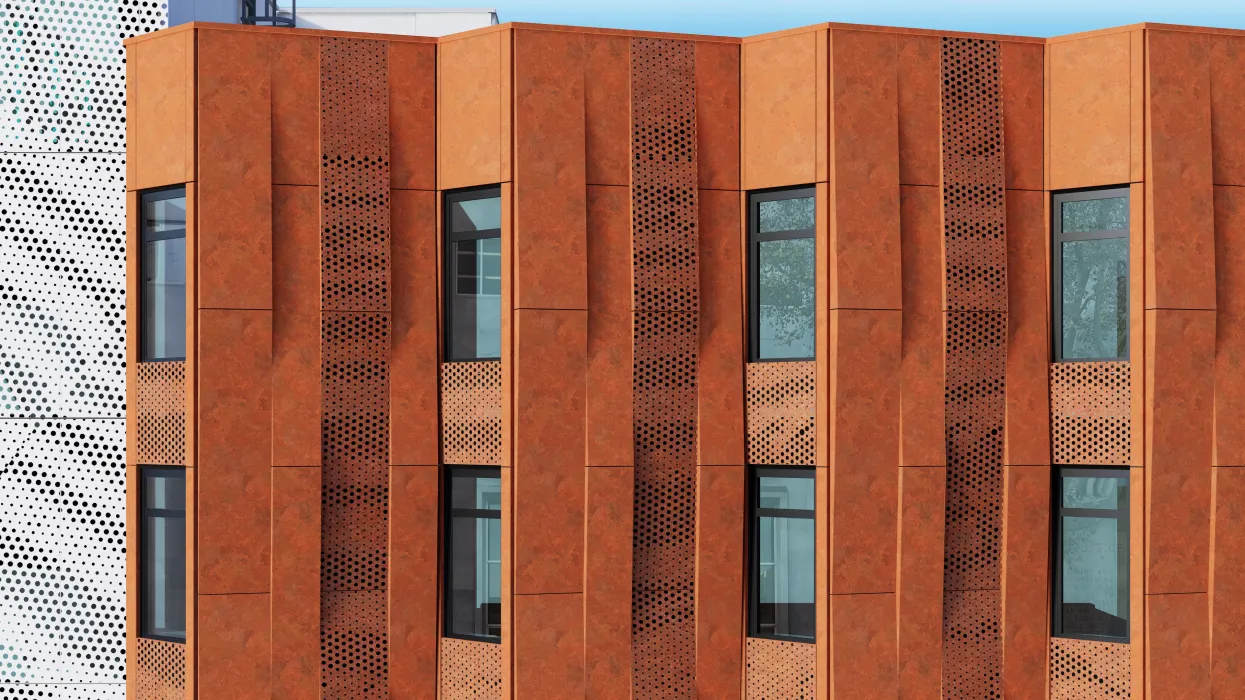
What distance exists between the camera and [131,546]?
540 inches

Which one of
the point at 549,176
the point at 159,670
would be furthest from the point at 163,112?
the point at 159,670

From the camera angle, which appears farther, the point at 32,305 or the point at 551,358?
the point at 32,305

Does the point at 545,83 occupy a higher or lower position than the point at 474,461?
higher

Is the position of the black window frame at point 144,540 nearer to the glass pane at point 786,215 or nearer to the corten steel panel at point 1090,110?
the glass pane at point 786,215

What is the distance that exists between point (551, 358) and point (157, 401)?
4641 mm

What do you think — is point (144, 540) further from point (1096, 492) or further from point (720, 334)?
point (1096, 492)

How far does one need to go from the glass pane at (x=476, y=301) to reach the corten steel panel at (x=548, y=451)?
57 centimetres

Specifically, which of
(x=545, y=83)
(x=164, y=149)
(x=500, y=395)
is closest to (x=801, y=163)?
(x=545, y=83)

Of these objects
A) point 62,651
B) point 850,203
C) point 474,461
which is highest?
point 850,203

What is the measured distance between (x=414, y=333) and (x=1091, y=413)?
7914 mm

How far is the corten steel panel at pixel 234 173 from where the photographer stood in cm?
1321

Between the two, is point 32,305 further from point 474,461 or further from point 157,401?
point 474,461

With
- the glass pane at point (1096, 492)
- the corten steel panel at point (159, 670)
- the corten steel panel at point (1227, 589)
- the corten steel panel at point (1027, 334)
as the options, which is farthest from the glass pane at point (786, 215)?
the corten steel panel at point (159, 670)

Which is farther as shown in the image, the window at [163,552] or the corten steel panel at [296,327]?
the window at [163,552]
